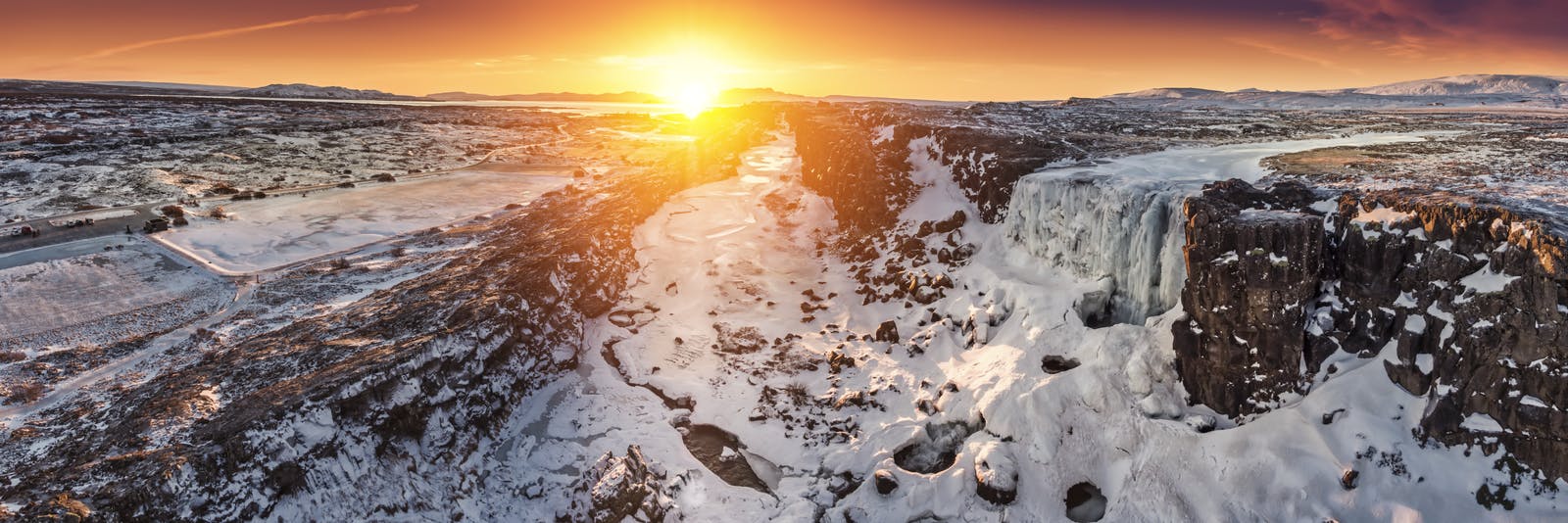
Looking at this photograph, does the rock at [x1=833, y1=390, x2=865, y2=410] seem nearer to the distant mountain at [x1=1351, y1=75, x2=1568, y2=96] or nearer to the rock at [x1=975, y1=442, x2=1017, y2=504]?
the rock at [x1=975, y1=442, x2=1017, y2=504]

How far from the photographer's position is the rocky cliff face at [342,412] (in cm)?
1084

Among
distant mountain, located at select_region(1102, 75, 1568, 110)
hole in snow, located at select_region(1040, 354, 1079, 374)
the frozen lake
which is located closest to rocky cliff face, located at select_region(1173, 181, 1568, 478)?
hole in snow, located at select_region(1040, 354, 1079, 374)

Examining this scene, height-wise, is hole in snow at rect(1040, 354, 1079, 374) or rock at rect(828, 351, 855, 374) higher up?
hole in snow at rect(1040, 354, 1079, 374)

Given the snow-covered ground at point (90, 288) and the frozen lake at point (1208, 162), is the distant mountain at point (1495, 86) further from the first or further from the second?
the snow-covered ground at point (90, 288)

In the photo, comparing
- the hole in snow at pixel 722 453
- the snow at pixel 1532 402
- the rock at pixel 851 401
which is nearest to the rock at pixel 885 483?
the hole in snow at pixel 722 453

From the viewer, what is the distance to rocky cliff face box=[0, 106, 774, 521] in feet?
35.6

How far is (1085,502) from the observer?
12.3 metres

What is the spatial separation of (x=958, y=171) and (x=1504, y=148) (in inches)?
598

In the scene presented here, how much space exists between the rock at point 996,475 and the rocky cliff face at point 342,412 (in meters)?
6.86

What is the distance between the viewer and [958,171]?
2550 cm

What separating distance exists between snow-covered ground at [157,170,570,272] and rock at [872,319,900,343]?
1935cm

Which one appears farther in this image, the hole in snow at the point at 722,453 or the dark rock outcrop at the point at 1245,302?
the hole in snow at the point at 722,453

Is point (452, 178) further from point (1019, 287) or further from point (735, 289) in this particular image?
point (1019, 287)

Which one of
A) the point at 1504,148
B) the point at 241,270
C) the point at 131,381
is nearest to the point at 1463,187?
the point at 1504,148
